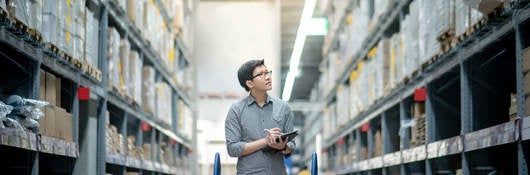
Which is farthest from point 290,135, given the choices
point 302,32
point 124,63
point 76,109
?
point 302,32

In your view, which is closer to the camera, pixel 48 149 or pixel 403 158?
pixel 48 149

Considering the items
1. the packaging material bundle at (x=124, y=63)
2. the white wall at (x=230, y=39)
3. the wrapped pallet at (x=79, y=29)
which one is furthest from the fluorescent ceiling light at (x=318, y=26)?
the wrapped pallet at (x=79, y=29)

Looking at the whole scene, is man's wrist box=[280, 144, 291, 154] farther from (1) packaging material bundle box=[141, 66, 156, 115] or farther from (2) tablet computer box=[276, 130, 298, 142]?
(1) packaging material bundle box=[141, 66, 156, 115]

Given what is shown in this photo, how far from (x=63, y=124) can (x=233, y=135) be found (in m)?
2.24

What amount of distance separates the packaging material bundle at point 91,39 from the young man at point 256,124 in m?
2.67

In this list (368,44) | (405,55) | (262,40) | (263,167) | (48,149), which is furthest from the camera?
(262,40)

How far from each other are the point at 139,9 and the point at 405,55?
302 cm

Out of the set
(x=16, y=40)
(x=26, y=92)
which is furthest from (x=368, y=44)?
(x=16, y=40)

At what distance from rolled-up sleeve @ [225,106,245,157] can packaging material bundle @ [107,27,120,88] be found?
134 inches

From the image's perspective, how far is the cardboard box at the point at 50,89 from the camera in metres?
5.98

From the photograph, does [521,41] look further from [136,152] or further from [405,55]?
[136,152]

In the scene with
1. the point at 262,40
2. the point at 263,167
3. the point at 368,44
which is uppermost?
the point at 262,40

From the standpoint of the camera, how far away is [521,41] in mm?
4793

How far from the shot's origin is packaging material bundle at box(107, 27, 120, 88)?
7.76 meters
